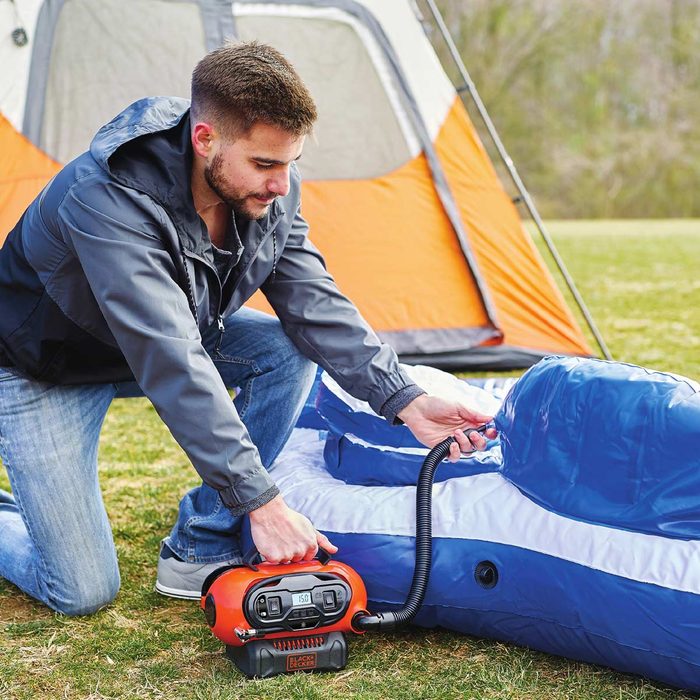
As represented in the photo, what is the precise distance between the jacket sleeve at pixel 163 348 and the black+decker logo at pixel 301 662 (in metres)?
0.29

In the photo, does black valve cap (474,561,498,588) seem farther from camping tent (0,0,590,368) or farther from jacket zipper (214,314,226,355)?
camping tent (0,0,590,368)

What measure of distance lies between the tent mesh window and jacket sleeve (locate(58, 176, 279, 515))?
2.06 meters

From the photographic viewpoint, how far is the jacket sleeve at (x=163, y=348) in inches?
69.7

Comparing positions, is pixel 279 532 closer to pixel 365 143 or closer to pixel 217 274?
pixel 217 274

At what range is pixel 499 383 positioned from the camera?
9.23 ft

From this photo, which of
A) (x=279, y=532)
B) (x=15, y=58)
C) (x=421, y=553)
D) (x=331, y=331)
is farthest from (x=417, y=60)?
(x=279, y=532)

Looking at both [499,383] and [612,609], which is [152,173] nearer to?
[612,609]

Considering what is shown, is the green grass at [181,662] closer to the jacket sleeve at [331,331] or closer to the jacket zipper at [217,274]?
the jacket sleeve at [331,331]

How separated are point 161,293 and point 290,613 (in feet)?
1.93

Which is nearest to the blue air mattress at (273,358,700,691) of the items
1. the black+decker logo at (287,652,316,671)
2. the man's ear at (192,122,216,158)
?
the black+decker logo at (287,652,316,671)

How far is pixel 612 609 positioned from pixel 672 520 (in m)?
0.18

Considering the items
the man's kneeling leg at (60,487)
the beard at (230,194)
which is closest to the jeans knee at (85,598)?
the man's kneeling leg at (60,487)

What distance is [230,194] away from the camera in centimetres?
188

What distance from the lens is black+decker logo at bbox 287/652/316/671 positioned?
1.84 metres
